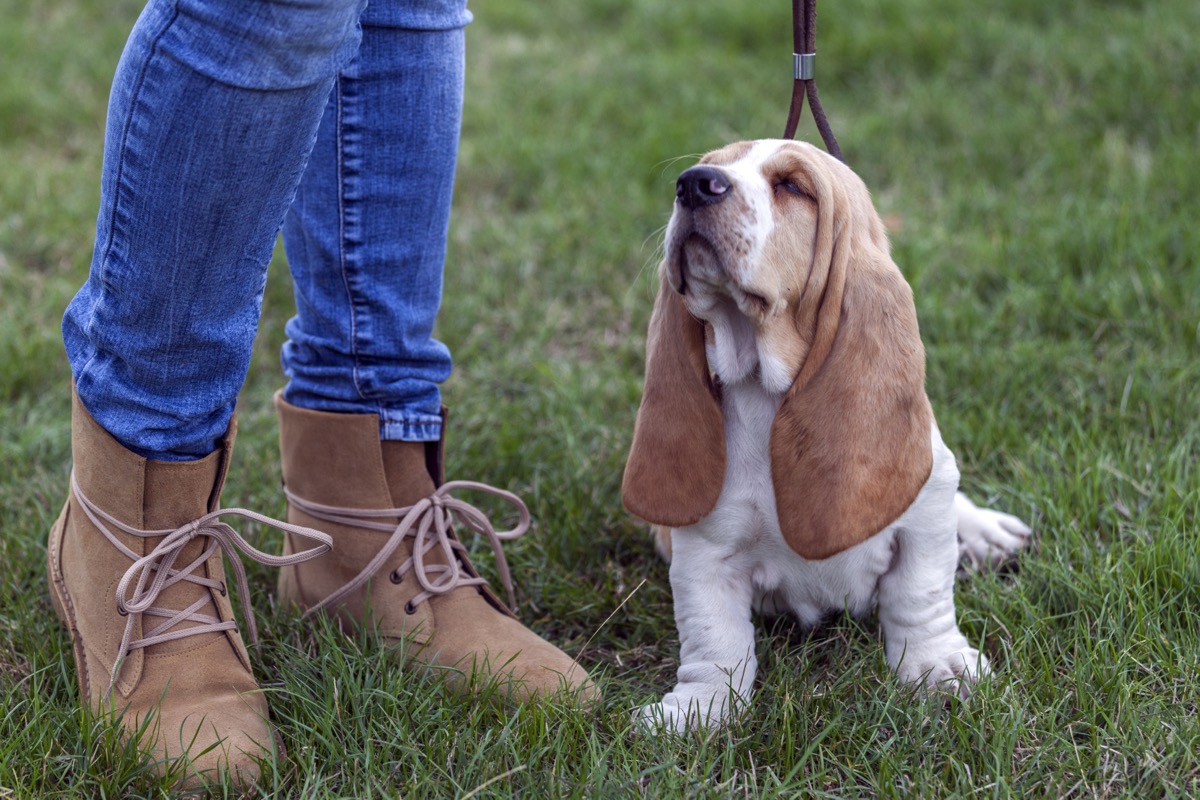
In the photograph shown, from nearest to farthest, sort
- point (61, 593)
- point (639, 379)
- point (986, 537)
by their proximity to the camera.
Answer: point (61, 593)
point (986, 537)
point (639, 379)

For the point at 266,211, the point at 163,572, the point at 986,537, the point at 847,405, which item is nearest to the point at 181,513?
the point at 163,572

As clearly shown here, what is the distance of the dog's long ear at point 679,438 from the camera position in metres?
2.07

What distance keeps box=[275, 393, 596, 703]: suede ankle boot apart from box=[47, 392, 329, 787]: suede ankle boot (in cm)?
20

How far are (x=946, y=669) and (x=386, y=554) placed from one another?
3.35ft

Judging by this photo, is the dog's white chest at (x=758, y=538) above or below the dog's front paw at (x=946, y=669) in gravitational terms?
above

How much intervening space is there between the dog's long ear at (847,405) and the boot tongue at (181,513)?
96 cm

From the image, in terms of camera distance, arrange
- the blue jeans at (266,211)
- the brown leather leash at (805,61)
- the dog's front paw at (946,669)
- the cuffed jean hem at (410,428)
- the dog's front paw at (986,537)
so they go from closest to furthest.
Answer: the blue jeans at (266,211), the dog's front paw at (946,669), the brown leather leash at (805,61), the cuffed jean hem at (410,428), the dog's front paw at (986,537)

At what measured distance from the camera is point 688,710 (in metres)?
1.99

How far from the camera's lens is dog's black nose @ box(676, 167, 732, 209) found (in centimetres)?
195

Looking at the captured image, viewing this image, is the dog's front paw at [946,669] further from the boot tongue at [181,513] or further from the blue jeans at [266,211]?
the boot tongue at [181,513]

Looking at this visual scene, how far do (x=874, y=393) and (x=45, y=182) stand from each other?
3.67 m

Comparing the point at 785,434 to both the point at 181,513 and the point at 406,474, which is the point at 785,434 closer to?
the point at 406,474

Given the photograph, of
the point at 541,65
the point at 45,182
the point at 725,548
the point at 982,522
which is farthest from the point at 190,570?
the point at 541,65

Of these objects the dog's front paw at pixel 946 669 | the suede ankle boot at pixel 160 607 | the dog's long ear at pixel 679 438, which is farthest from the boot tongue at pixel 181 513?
the dog's front paw at pixel 946 669
